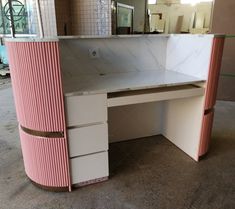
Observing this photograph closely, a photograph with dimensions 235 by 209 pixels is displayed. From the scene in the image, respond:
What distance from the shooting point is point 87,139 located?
1715 millimetres

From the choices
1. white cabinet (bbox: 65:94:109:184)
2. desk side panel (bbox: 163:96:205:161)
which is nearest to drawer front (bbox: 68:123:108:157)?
white cabinet (bbox: 65:94:109:184)

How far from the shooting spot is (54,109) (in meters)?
1.54

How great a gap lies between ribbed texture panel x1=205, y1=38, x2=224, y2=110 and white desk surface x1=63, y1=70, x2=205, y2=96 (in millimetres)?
101

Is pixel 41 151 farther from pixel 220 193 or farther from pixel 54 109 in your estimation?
pixel 220 193

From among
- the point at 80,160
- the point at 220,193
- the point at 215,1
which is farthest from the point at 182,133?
the point at 215,1

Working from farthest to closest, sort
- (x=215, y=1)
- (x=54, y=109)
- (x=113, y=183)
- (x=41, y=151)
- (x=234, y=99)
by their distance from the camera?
(x=234, y=99) < (x=215, y=1) < (x=113, y=183) < (x=41, y=151) < (x=54, y=109)

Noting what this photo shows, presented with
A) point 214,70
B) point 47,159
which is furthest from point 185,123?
point 47,159

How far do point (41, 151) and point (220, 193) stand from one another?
54.3 inches

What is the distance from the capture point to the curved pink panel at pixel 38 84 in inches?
56.0

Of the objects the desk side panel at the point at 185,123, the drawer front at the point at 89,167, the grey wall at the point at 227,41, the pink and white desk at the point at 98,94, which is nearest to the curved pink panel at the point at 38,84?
the pink and white desk at the point at 98,94

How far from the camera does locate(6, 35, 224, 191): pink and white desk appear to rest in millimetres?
1516

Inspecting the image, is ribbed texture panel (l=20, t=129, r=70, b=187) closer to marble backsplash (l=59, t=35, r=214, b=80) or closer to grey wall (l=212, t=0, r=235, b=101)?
marble backsplash (l=59, t=35, r=214, b=80)

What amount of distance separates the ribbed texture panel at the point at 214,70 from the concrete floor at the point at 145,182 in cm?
59

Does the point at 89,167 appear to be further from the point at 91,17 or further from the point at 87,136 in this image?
the point at 91,17
